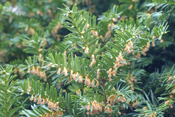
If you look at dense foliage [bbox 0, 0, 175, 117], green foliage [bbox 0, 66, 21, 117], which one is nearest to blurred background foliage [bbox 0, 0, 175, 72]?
dense foliage [bbox 0, 0, 175, 117]

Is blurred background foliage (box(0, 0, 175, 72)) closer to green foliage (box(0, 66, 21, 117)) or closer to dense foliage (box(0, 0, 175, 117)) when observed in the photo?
dense foliage (box(0, 0, 175, 117))

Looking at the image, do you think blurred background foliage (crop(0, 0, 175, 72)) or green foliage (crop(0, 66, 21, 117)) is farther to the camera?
blurred background foliage (crop(0, 0, 175, 72))

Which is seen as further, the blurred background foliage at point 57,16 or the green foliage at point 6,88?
the blurred background foliage at point 57,16

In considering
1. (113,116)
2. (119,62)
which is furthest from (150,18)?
(113,116)

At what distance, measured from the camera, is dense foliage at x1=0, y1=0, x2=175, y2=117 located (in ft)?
1.73

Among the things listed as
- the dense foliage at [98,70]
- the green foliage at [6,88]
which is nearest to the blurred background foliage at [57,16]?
the dense foliage at [98,70]

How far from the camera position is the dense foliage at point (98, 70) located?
53 cm

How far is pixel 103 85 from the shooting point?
1.85 feet

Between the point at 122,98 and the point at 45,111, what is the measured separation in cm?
23

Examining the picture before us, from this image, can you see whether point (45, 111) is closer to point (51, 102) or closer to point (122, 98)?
point (51, 102)

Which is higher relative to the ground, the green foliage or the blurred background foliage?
the blurred background foliage

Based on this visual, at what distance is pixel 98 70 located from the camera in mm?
533

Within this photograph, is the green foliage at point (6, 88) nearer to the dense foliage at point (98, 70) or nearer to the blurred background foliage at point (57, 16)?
the dense foliage at point (98, 70)

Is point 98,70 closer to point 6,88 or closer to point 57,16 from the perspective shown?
point 6,88
